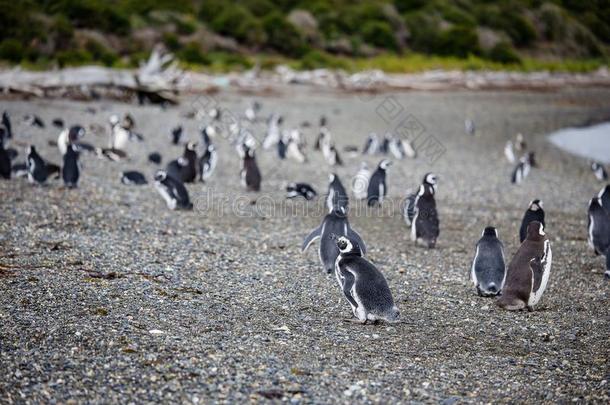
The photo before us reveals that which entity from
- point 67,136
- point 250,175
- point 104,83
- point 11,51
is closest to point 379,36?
point 11,51

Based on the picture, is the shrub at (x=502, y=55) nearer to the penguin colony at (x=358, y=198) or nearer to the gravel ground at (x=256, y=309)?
the penguin colony at (x=358, y=198)

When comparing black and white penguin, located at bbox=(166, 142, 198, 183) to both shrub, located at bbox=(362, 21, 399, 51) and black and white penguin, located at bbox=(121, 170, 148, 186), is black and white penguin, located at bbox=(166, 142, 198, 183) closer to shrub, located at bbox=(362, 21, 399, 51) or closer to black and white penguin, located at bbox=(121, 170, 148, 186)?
black and white penguin, located at bbox=(121, 170, 148, 186)

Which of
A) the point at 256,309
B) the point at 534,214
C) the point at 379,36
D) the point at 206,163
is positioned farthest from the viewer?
the point at 379,36

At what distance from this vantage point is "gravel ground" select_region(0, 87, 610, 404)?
4176 mm

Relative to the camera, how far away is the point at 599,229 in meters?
7.88

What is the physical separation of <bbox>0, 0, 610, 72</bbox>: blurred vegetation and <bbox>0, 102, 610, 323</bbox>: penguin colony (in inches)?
614

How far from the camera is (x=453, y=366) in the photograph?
15.0 feet

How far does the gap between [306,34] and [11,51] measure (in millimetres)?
17445

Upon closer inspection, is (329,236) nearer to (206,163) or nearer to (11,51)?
(206,163)

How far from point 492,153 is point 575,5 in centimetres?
5213

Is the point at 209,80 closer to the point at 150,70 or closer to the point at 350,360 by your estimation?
the point at 150,70

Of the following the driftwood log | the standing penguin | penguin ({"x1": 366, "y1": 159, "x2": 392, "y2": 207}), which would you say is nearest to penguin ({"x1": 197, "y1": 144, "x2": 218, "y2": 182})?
penguin ({"x1": 366, "y1": 159, "x2": 392, "y2": 207})

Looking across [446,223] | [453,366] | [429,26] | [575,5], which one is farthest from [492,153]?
[575,5]

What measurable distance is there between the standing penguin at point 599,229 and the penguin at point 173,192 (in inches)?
186
